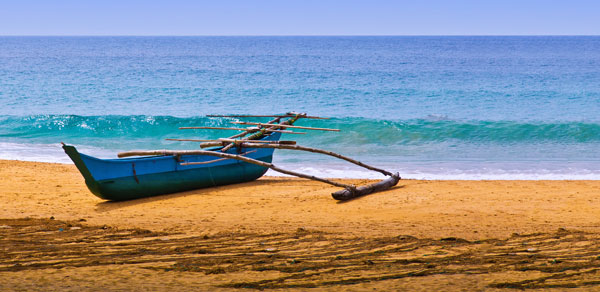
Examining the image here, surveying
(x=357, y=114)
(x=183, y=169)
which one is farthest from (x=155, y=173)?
(x=357, y=114)

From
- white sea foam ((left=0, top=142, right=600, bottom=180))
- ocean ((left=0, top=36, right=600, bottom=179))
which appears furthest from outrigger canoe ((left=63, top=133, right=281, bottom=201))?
ocean ((left=0, top=36, right=600, bottom=179))

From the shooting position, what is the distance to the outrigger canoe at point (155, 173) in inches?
373

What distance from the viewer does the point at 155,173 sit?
1030 centimetres

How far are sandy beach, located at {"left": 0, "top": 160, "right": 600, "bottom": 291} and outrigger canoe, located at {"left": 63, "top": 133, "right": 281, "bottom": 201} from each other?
0.63 feet

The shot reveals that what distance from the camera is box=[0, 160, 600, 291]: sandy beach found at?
5352 millimetres

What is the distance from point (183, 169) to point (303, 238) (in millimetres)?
4112

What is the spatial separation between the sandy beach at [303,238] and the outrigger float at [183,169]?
20 centimetres

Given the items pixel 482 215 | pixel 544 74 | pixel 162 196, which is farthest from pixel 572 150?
pixel 544 74

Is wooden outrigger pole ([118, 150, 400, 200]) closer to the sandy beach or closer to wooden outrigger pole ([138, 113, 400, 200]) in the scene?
wooden outrigger pole ([138, 113, 400, 200])

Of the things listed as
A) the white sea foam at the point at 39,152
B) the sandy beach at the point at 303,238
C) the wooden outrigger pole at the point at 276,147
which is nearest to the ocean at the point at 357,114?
the white sea foam at the point at 39,152

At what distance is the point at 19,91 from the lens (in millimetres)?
32906

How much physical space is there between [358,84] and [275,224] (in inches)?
1108

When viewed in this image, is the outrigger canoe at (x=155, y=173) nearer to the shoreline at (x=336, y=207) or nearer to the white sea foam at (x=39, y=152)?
the shoreline at (x=336, y=207)

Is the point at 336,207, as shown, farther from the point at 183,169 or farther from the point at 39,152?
the point at 39,152
